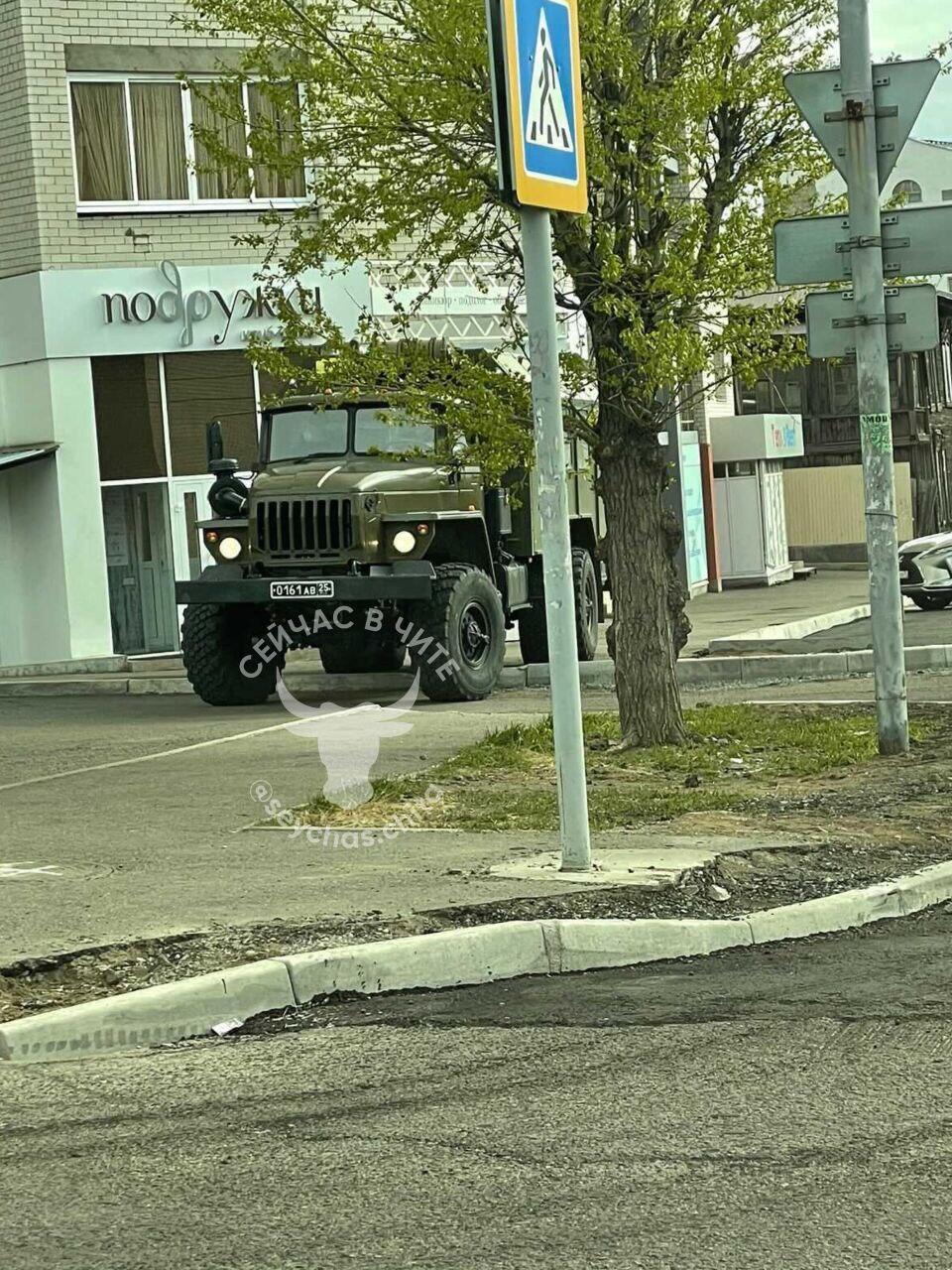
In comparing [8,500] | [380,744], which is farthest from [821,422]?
[380,744]

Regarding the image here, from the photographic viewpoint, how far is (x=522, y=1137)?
471 centimetres

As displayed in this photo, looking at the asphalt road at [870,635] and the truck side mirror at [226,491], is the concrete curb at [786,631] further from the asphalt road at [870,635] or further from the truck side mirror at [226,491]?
the truck side mirror at [226,491]

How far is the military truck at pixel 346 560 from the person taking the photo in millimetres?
16938

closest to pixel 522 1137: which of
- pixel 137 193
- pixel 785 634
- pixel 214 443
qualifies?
pixel 214 443

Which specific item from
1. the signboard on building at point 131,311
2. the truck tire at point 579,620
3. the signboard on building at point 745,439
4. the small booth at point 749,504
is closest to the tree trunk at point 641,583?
the truck tire at point 579,620

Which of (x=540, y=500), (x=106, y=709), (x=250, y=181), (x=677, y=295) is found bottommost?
(x=106, y=709)

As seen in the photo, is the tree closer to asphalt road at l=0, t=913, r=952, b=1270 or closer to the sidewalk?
asphalt road at l=0, t=913, r=952, b=1270

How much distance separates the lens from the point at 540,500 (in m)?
7.78

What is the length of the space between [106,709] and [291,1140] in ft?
47.1

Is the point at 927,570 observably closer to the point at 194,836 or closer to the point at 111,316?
the point at 111,316

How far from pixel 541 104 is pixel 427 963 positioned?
333 centimetres

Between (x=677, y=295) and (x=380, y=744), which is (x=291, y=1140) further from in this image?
(x=380, y=744)

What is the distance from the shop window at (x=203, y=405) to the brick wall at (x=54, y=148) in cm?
131

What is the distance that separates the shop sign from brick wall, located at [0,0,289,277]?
40 cm
